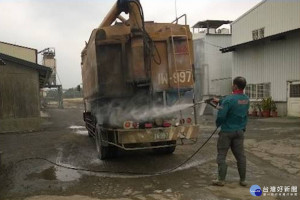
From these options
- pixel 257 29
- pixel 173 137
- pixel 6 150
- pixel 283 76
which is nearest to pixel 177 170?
pixel 173 137

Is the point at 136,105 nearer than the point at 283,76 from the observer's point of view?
A: Yes

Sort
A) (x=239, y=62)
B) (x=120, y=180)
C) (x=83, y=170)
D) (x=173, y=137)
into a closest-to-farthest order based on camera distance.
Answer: (x=120, y=180)
(x=173, y=137)
(x=83, y=170)
(x=239, y=62)

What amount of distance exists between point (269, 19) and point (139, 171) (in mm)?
16490

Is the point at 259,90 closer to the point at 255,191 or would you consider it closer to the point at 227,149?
the point at 227,149

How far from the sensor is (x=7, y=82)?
1552cm

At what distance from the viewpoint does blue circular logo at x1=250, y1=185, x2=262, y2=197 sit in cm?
542

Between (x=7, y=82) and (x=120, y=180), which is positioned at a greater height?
(x=7, y=82)

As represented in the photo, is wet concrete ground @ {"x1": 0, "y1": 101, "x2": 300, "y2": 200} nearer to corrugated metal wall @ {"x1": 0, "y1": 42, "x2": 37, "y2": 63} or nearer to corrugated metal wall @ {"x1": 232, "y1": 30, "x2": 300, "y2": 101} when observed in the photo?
corrugated metal wall @ {"x1": 232, "y1": 30, "x2": 300, "y2": 101}

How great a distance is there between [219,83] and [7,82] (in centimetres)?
1628

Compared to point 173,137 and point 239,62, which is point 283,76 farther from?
point 173,137

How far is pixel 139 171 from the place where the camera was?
7.09 metres

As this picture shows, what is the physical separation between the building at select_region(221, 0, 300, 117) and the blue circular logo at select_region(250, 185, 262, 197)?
12.9 m

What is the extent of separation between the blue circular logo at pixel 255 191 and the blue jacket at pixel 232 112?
1.08 metres

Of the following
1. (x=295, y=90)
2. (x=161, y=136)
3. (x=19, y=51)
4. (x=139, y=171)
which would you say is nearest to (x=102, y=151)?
(x=139, y=171)
